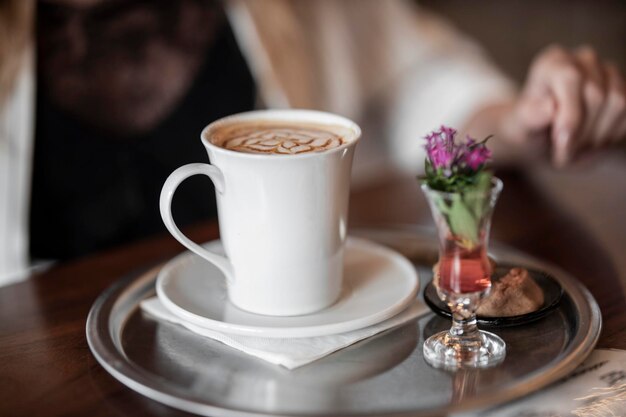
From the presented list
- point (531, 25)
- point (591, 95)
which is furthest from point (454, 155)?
point (531, 25)

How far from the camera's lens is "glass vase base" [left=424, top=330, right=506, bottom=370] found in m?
0.50

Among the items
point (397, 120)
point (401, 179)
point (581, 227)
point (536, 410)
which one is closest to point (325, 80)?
point (397, 120)

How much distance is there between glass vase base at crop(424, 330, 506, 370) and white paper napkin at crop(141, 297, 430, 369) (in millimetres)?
39

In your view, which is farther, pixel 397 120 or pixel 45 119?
pixel 397 120

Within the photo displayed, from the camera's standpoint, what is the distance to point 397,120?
58.2 inches

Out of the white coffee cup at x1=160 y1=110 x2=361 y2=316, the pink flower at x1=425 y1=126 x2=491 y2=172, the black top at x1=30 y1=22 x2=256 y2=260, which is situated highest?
the pink flower at x1=425 y1=126 x2=491 y2=172

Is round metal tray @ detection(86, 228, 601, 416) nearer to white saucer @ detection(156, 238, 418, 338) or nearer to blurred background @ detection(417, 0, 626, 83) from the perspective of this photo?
white saucer @ detection(156, 238, 418, 338)

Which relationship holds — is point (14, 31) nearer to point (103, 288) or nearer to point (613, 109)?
point (103, 288)

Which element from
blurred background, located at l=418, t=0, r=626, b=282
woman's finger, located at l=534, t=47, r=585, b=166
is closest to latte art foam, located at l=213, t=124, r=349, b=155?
woman's finger, located at l=534, t=47, r=585, b=166

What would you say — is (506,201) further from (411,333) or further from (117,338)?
(117,338)

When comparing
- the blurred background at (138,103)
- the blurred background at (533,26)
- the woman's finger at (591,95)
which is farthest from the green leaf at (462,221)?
the blurred background at (533,26)

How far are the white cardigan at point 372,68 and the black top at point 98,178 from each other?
0.16m

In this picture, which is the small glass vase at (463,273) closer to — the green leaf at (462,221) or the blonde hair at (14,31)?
the green leaf at (462,221)

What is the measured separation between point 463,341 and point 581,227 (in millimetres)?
345
